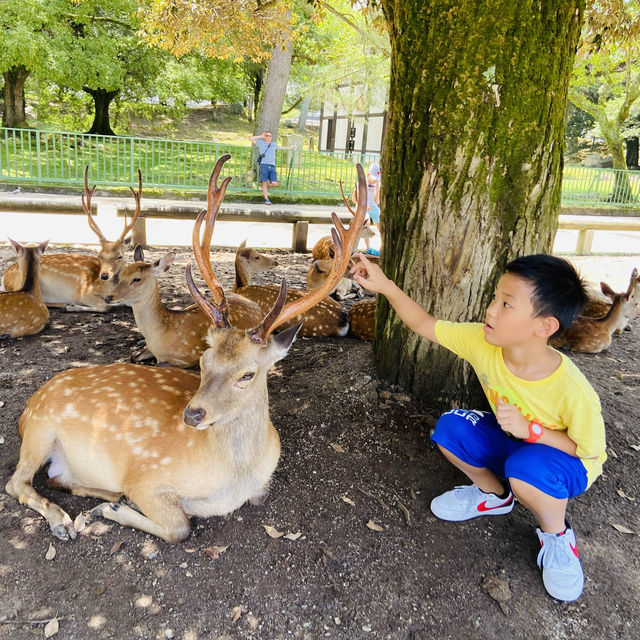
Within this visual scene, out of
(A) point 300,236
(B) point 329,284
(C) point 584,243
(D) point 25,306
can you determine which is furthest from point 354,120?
(B) point 329,284

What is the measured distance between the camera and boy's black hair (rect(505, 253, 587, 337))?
7.41 feet

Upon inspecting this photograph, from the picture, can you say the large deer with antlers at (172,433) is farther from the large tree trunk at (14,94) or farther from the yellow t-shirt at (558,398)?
the large tree trunk at (14,94)

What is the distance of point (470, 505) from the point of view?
8.74ft

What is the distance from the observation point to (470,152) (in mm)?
3029

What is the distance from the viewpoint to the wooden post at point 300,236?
356 inches

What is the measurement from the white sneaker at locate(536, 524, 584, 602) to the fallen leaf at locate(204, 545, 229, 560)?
4.21 ft

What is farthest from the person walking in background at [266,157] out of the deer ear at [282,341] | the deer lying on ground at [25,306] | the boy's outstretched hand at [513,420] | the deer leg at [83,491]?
the boy's outstretched hand at [513,420]

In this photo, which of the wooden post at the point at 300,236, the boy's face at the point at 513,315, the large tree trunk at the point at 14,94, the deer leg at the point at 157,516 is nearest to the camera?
the boy's face at the point at 513,315

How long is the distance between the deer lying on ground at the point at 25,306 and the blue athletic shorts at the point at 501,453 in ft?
11.4

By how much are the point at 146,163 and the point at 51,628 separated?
12511mm

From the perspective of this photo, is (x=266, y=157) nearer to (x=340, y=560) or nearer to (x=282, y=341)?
(x=282, y=341)

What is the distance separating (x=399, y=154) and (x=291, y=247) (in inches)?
242

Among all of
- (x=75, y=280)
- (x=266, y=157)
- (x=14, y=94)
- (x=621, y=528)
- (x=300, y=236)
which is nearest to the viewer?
(x=621, y=528)

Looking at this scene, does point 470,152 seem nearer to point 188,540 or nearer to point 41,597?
point 188,540
